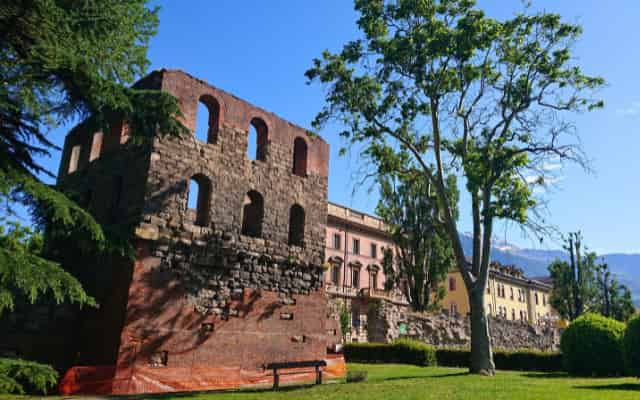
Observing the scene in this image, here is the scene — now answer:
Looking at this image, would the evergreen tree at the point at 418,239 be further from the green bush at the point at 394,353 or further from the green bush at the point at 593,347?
the green bush at the point at 593,347

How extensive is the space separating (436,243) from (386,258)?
4.05 meters

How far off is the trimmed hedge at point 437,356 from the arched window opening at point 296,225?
10.3 metres

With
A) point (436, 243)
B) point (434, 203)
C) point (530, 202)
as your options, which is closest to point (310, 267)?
point (434, 203)

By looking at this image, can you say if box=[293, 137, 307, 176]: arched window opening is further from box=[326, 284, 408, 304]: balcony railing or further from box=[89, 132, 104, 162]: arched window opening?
box=[326, 284, 408, 304]: balcony railing

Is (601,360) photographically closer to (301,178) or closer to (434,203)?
(434,203)

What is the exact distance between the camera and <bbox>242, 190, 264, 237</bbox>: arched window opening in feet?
50.2

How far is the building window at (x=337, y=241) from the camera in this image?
43062 millimetres

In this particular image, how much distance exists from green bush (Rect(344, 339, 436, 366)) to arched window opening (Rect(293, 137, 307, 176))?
11294mm

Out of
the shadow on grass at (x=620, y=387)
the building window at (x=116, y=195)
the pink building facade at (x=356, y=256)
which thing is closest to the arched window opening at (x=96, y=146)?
the building window at (x=116, y=195)

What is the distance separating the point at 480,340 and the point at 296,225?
22.6ft

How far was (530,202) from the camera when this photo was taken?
1542 centimetres

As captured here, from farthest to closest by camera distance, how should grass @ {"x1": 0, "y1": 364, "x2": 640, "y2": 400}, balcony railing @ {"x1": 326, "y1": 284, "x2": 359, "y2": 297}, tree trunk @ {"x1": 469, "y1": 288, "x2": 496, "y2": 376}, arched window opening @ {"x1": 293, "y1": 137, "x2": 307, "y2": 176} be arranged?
balcony railing @ {"x1": 326, "y1": 284, "x2": 359, "y2": 297} → arched window opening @ {"x1": 293, "y1": 137, "x2": 307, "y2": 176} → tree trunk @ {"x1": 469, "y1": 288, "x2": 496, "y2": 376} → grass @ {"x1": 0, "y1": 364, "x2": 640, "y2": 400}

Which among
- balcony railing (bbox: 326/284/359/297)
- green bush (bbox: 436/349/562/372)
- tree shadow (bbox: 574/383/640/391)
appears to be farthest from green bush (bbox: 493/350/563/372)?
balcony railing (bbox: 326/284/359/297)

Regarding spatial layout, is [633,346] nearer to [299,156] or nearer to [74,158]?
[299,156]
